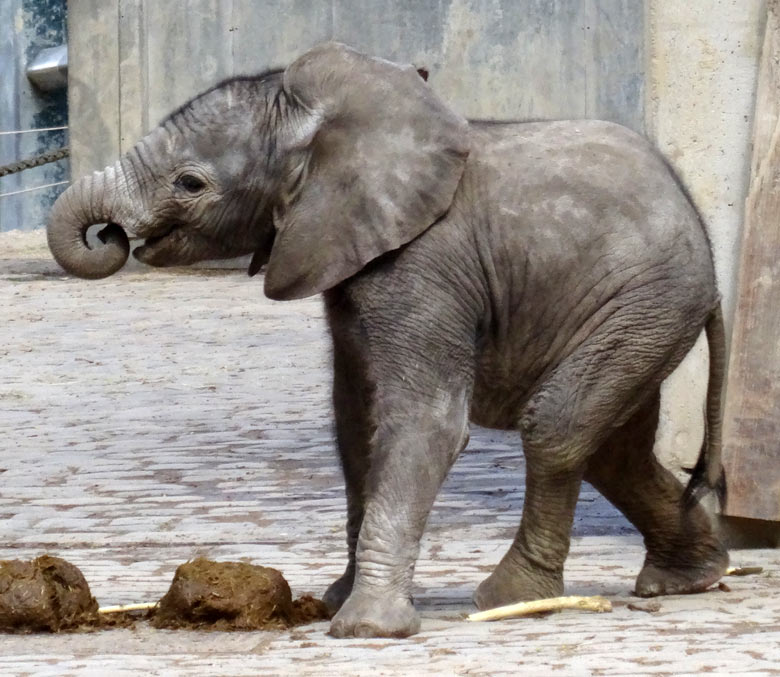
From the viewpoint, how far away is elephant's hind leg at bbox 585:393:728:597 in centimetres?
665

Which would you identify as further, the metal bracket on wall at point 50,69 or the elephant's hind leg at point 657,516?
the metal bracket on wall at point 50,69

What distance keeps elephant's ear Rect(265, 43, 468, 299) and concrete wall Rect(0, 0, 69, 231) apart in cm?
2233

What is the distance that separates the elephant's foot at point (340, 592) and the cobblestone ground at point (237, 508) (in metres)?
0.33

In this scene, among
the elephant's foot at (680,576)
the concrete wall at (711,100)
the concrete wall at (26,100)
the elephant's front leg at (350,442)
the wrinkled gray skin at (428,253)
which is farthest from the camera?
the concrete wall at (26,100)

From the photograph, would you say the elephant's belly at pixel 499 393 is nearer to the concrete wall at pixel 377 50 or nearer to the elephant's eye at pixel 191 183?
the elephant's eye at pixel 191 183

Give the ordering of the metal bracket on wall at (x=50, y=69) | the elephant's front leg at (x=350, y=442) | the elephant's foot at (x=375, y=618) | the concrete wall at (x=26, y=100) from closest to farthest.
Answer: the elephant's foot at (x=375, y=618)
the elephant's front leg at (x=350, y=442)
the metal bracket on wall at (x=50, y=69)
the concrete wall at (x=26, y=100)

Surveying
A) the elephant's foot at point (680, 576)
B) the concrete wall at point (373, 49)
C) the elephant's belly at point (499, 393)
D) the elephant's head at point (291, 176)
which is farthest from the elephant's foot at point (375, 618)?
the concrete wall at point (373, 49)

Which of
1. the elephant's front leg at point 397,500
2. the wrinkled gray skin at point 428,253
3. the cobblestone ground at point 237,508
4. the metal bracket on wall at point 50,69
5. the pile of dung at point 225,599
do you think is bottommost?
the cobblestone ground at point 237,508

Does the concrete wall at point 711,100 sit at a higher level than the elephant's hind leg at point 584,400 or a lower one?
higher

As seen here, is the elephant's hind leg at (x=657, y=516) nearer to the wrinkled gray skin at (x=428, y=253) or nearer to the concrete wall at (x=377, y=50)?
the wrinkled gray skin at (x=428, y=253)

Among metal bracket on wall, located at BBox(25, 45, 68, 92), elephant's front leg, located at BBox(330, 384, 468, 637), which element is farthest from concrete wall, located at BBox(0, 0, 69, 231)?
elephant's front leg, located at BBox(330, 384, 468, 637)

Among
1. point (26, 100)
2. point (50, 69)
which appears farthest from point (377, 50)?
point (26, 100)

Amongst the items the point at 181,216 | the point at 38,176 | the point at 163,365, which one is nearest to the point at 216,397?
the point at 163,365

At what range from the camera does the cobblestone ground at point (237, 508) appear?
5457 mm
